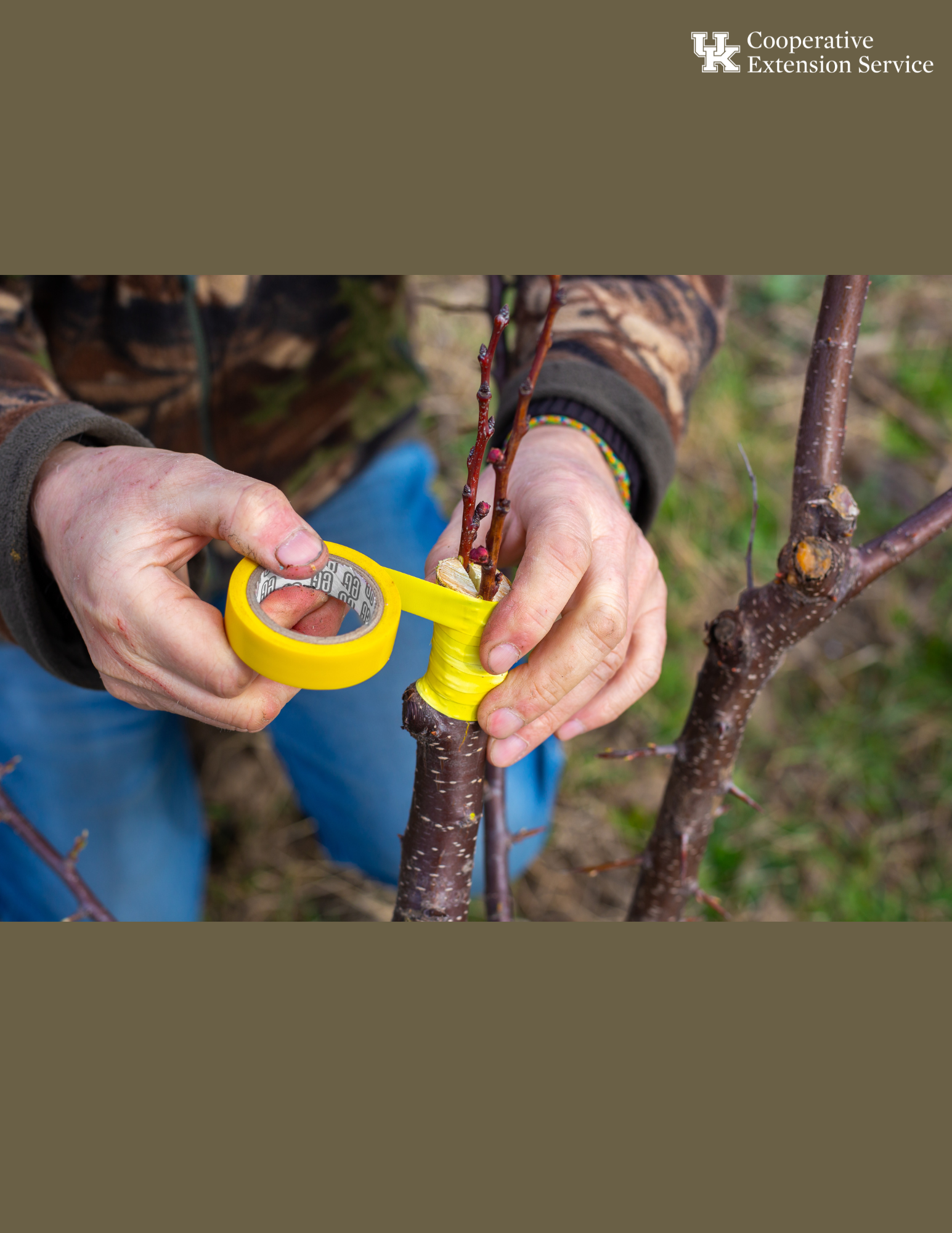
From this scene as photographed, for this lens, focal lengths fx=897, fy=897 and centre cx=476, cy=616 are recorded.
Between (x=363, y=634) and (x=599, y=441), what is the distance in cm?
78

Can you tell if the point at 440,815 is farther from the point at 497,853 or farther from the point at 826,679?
the point at 826,679

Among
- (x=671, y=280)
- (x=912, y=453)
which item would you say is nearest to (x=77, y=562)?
(x=671, y=280)

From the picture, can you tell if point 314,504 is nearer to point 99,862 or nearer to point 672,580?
point 99,862

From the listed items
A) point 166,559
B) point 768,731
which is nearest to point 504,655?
point 166,559

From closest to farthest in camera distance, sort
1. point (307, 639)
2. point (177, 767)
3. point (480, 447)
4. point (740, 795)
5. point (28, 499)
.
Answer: point (480, 447) < point (307, 639) < point (28, 499) < point (740, 795) < point (177, 767)

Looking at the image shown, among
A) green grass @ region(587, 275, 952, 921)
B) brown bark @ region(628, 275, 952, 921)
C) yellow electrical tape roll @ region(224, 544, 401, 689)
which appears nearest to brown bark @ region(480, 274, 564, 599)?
yellow electrical tape roll @ region(224, 544, 401, 689)

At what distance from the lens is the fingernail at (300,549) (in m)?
1.21

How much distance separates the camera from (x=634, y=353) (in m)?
1.94

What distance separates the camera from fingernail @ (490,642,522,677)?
4.14 ft

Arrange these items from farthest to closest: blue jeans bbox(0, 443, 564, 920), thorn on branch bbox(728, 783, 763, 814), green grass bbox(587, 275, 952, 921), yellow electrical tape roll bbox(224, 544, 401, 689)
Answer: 1. green grass bbox(587, 275, 952, 921)
2. blue jeans bbox(0, 443, 564, 920)
3. thorn on branch bbox(728, 783, 763, 814)
4. yellow electrical tape roll bbox(224, 544, 401, 689)

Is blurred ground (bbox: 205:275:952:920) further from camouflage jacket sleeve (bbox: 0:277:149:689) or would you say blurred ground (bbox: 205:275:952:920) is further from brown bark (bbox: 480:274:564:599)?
brown bark (bbox: 480:274:564:599)

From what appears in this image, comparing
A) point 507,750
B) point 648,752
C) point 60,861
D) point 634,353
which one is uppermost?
point 634,353

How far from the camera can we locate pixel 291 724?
276cm

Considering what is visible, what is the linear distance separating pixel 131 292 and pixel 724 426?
286 cm
